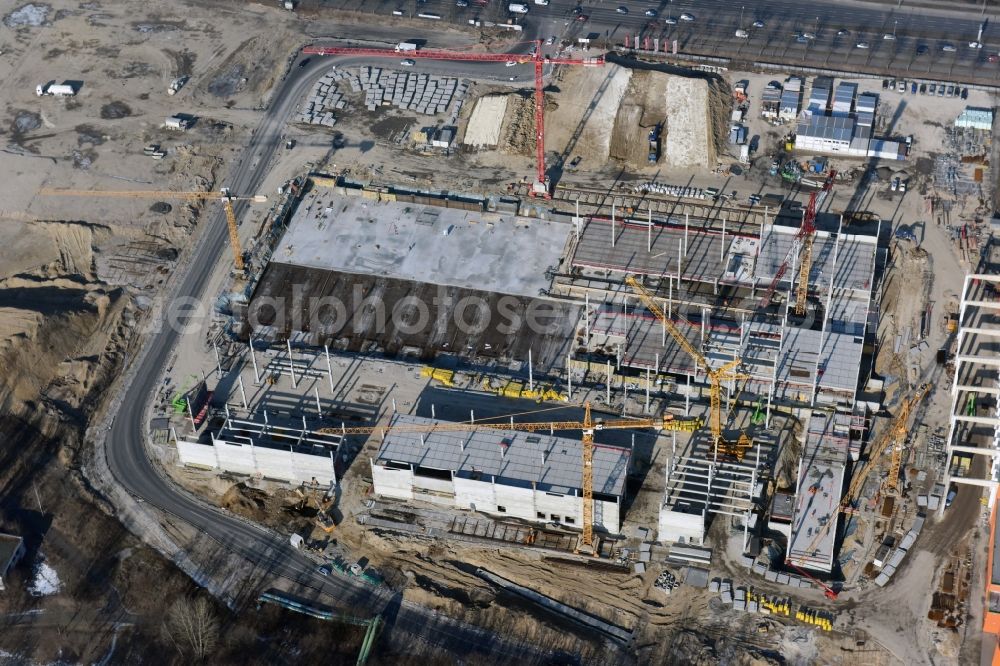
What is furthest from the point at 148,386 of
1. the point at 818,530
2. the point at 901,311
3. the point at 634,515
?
the point at 901,311

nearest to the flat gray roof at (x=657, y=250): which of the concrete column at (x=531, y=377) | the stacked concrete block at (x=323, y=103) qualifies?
the concrete column at (x=531, y=377)

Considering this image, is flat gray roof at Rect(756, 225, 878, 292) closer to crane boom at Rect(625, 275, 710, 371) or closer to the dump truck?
crane boom at Rect(625, 275, 710, 371)

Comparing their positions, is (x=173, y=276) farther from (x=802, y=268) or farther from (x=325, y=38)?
(x=802, y=268)

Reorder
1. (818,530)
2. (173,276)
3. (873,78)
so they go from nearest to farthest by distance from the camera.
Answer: (818,530)
(173,276)
(873,78)

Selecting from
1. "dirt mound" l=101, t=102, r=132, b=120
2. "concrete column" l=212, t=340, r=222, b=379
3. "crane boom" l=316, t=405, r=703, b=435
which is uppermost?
"dirt mound" l=101, t=102, r=132, b=120

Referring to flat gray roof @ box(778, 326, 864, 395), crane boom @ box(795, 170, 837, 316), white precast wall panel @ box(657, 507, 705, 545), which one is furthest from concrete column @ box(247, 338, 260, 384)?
crane boom @ box(795, 170, 837, 316)
